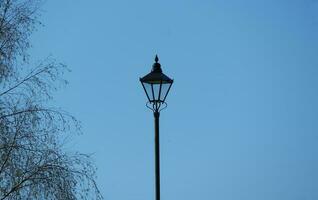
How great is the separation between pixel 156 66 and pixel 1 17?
14.3 feet

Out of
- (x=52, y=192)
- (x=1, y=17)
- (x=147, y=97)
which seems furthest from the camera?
(x=1, y=17)

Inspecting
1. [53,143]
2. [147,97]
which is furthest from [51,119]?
[147,97]

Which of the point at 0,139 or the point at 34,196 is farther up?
the point at 0,139

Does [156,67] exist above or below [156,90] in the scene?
above

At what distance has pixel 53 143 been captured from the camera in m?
16.8

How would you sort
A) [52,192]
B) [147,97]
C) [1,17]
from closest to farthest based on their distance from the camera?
1. [147,97]
2. [52,192]
3. [1,17]

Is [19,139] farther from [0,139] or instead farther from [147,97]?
[147,97]

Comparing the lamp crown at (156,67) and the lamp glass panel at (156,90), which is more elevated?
the lamp crown at (156,67)

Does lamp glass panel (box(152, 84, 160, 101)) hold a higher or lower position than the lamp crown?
lower

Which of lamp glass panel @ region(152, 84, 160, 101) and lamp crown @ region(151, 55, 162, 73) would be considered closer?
lamp glass panel @ region(152, 84, 160, 101)

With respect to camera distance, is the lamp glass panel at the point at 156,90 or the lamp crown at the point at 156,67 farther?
the lamp crown at the point at 156,67

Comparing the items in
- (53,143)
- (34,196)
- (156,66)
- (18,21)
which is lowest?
(34,196)

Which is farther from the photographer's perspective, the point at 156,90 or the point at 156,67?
the point at 156,67

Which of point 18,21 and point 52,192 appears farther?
point 18,21
